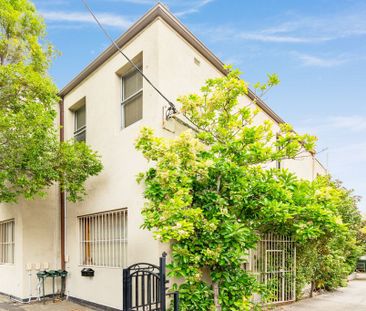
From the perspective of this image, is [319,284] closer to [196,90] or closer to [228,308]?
[228,308]

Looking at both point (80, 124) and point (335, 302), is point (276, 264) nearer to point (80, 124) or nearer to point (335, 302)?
point (335, 302)

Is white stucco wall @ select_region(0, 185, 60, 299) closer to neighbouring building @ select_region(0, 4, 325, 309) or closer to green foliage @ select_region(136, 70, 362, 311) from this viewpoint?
neighbouring building @ select_region(0, 4, 325, 309)

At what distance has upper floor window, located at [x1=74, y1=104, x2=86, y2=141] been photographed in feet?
34.7

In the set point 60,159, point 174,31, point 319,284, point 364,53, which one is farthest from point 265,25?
point 319,284

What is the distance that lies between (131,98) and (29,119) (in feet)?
8.08

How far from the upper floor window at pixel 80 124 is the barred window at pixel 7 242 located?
3429mm

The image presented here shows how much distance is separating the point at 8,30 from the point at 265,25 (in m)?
6.55

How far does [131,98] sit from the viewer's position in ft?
28.0

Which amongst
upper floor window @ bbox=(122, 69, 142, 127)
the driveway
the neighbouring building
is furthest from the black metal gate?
the driveway

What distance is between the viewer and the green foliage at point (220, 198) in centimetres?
598

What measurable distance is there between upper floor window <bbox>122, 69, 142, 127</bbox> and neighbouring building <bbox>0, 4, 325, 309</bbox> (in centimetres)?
2

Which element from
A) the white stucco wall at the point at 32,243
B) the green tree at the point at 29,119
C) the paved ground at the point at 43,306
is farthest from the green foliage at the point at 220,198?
the white stucco wall at the point at 32,243

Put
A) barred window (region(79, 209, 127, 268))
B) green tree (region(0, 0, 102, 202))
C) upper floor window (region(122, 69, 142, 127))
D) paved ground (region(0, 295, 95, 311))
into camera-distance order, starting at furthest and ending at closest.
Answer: paved ground (region(0, 295, 95, 311))
upper floor window (region(122, 69, 142, 127))
barred window (region(79, 209, 127, 268))
green tree (region(0, 0, 102, 202))

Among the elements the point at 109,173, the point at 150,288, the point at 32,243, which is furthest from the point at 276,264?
the point at 32,243
